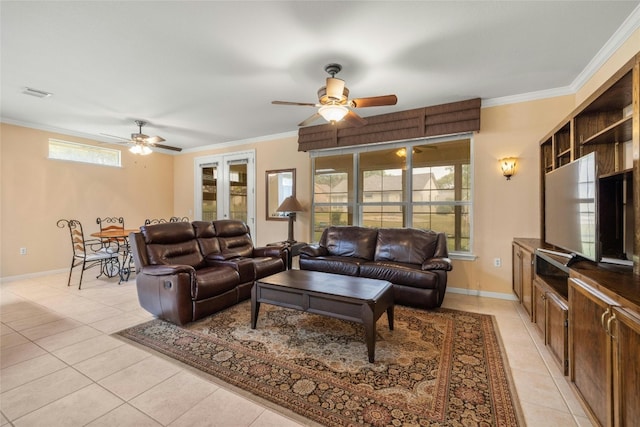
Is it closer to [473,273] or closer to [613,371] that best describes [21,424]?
[613,371]

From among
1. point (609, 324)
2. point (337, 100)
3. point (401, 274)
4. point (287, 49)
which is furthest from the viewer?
point (401, 274)

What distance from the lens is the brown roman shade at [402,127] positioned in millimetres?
3904

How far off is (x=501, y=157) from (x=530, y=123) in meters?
0.52

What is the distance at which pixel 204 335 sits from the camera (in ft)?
8.86

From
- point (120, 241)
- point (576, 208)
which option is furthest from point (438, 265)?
point (120, 241)

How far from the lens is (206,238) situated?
3.97 metres

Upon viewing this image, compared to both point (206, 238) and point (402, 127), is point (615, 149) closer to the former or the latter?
point (402, 127)

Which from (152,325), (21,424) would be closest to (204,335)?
(152,325)

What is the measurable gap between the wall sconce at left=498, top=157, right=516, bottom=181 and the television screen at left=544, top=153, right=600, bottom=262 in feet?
3.26

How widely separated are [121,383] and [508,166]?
4.54 metres

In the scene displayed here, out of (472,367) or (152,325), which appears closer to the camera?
(472,367)

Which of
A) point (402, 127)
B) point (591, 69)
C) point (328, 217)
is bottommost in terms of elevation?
point (328, 217)

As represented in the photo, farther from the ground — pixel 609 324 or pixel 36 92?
pixel 36 92

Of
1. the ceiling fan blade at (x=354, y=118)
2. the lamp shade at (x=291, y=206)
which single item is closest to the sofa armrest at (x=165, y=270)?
the lamp shade at (x=291, y=206)
